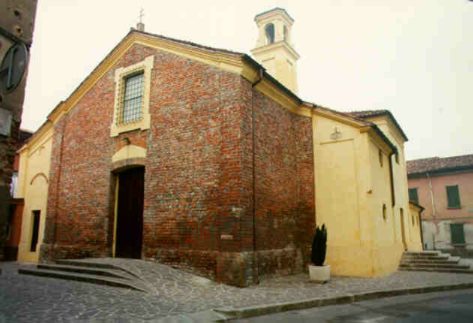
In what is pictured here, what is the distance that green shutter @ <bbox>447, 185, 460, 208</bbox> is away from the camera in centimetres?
2885

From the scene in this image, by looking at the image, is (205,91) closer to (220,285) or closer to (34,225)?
(220,285)

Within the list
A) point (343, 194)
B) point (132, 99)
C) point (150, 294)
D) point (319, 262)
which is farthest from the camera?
point (132, 99)

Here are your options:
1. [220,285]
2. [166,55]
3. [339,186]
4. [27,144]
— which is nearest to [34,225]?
[27,144]

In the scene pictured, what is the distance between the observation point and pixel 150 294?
27.0 ft

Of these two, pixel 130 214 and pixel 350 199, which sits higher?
pixel 350 199

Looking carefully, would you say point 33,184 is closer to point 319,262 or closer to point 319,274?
point 319,262

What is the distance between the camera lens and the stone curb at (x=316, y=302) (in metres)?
6.65

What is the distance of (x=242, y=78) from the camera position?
1052 centimetres

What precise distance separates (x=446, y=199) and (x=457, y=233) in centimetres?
273

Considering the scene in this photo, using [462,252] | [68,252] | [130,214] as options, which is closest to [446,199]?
[462,252]

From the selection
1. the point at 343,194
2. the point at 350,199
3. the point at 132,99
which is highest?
the point at 132,99

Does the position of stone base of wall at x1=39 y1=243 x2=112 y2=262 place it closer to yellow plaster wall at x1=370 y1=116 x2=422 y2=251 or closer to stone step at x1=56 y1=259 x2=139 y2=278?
stone step at x1=56 y1=259 x2=139 y2=278

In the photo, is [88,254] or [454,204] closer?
[88,254]

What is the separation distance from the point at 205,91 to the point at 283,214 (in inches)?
186
